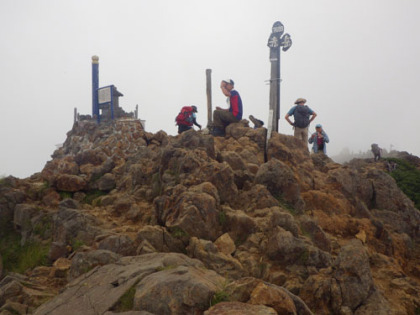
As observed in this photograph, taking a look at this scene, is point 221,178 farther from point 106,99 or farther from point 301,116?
point 106,99

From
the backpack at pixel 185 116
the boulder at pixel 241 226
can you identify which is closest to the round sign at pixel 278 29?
the backpack at pixel 185 116

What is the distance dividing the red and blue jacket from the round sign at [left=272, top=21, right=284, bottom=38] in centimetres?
377

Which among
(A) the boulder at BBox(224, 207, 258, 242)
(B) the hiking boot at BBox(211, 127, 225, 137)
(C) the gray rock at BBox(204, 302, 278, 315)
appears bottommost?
(C) the gray rock at BBox(204, 302, 278, 315)

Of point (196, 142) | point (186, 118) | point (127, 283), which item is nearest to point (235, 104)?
point (186, 118)

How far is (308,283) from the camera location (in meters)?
7.61

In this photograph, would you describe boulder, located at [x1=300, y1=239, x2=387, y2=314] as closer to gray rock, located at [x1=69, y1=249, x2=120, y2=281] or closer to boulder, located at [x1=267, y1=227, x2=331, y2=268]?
boulder, located at [x1=267, y1=227, x2=331, y2=268]

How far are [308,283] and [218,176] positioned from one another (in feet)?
13.9

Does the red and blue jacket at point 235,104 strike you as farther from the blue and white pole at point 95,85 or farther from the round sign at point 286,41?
the blue and white pole at point 95,85

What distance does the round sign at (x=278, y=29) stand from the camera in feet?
54.7

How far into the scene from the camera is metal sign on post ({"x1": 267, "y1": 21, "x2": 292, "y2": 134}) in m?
16.3

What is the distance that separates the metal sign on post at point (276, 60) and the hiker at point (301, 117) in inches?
29.0

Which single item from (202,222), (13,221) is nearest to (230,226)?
(202,222)

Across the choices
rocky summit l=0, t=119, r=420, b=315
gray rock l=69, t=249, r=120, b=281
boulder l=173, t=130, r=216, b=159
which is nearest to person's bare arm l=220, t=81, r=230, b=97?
rocky summit l=0, t=119, r=420, b=315

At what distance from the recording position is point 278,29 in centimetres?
1672
